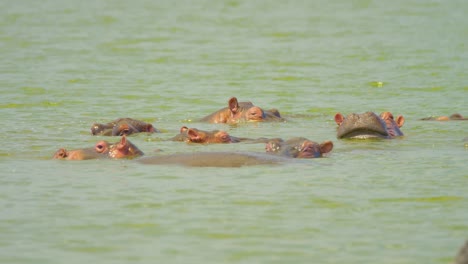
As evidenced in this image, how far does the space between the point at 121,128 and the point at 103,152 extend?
1.77 metres

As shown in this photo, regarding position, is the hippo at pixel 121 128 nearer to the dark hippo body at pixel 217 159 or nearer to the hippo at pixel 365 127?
the hippo at pixel 365 127

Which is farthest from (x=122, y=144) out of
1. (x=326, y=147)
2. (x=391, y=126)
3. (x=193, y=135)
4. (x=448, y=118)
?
(x=448, y=118)

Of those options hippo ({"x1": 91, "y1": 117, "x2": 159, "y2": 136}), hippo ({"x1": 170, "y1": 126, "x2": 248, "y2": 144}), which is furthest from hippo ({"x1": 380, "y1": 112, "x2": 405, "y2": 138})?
hippo ({"x1": 91, "y1": 117, "x2": 159, "y2": 136})

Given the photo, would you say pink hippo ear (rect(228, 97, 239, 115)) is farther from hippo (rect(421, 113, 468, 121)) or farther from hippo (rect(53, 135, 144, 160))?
hippo (rect(53, 135, 144, 160))

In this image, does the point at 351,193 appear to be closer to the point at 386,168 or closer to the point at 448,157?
the point at 386,168

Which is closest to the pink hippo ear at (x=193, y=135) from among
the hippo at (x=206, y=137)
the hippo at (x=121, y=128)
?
the hippo at (x=206, y=137)

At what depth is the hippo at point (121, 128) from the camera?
11797mm

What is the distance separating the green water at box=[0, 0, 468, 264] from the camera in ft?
22.6

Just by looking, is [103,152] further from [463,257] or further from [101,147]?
[463,257]

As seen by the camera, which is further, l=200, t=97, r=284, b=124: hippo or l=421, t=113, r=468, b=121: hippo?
l=200, t=97, r=284, b=124: hippo

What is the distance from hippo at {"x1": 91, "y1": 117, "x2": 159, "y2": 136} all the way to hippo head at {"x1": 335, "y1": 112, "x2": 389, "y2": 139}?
2031 millimetres

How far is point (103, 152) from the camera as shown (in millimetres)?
10023

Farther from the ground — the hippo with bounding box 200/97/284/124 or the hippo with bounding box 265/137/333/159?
the hippo with bounding box 200/97/284/124

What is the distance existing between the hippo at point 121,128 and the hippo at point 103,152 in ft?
5.56
